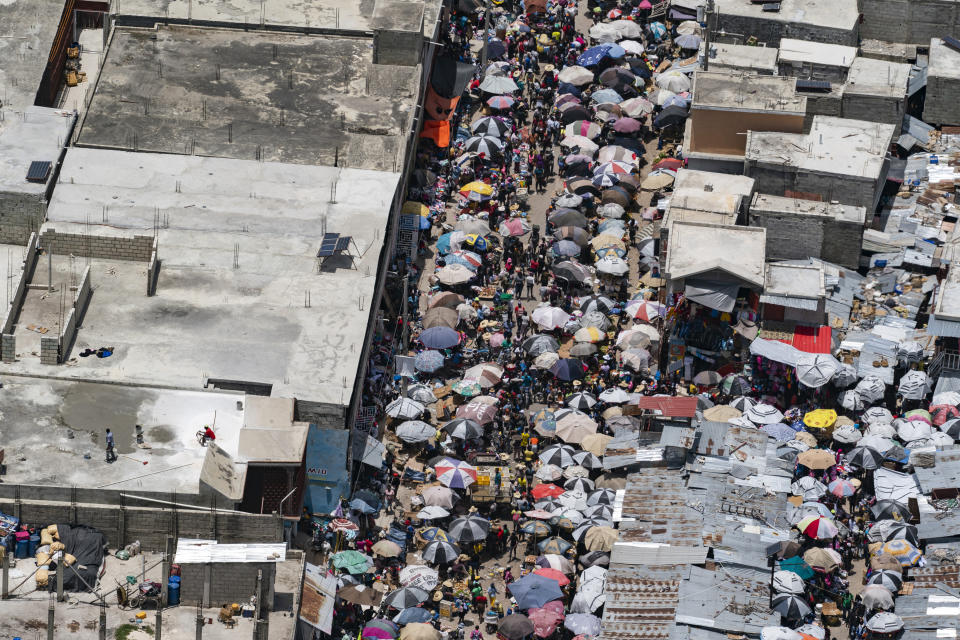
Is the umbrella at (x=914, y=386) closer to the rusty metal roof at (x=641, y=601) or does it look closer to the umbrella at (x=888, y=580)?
the umbrella at (x=888, y=580)

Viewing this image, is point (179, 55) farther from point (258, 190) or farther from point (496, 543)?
point (496, 543)

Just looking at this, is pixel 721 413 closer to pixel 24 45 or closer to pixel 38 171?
pixel 38 171

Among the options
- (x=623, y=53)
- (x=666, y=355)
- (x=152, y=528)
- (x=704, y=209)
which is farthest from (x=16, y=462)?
(x=623, y=53)

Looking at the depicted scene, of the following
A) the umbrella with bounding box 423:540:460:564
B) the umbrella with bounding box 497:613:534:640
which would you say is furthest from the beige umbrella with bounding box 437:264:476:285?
the umbrella with bounding box 497:613:534:640

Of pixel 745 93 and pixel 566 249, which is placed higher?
pixel 745 93

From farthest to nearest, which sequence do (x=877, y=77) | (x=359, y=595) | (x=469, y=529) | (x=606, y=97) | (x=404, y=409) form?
(x=606, y=97)
(x=877, y=77)
(x=404, y=409)
(x=469, y=529)
(x=359, y=595)

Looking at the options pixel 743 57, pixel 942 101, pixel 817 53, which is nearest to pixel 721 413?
pixel 743 57

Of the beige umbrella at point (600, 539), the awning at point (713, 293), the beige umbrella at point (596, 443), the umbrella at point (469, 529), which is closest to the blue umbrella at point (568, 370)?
the beige umbrella at point (596, 443)
